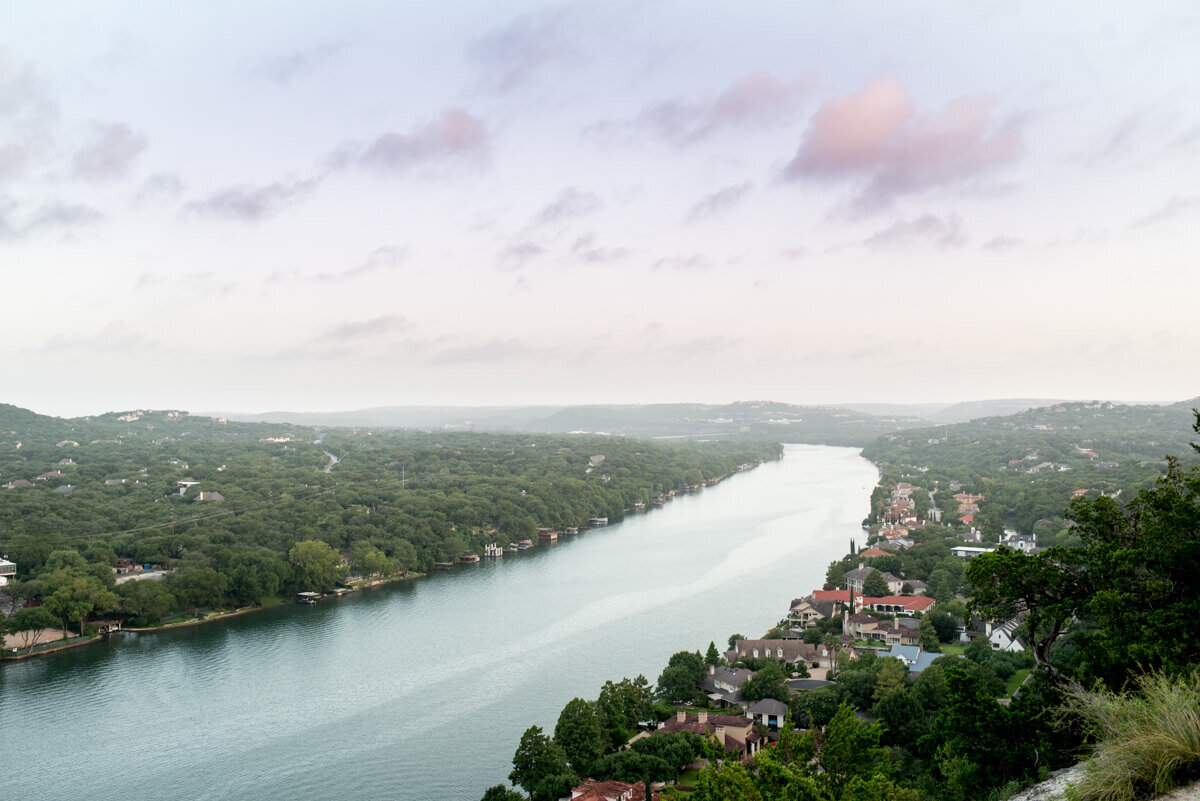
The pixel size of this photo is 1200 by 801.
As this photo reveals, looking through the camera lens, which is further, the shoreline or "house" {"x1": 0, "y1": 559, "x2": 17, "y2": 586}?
"house" {"x1": 0, "y1": 559, "x2": 17, "y2": 586}

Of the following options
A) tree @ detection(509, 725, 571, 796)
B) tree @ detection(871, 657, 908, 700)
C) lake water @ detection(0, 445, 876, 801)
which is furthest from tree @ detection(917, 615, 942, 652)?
tree @ detection(509, 725, 571, 796)

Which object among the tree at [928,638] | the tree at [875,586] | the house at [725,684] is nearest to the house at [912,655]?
the tree at [928,638]

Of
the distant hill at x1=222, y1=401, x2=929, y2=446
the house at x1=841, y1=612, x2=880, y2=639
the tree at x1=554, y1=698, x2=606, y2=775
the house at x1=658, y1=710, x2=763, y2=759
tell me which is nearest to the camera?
the tree at x1=554, y1=698, x2=606, y2=775

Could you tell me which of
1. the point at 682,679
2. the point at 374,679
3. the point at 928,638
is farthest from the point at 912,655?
the point at 374,679

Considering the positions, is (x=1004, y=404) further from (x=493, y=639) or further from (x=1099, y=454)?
(x=493, y=639)

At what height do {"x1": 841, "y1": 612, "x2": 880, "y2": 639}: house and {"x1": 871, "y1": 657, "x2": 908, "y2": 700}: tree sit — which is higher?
{"x1": 871, "y1": 657, "x2": 908, "y2": 700}: tree

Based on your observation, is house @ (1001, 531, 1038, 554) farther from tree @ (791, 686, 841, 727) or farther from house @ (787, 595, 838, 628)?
tree @ (791, 686, 841, 727)
